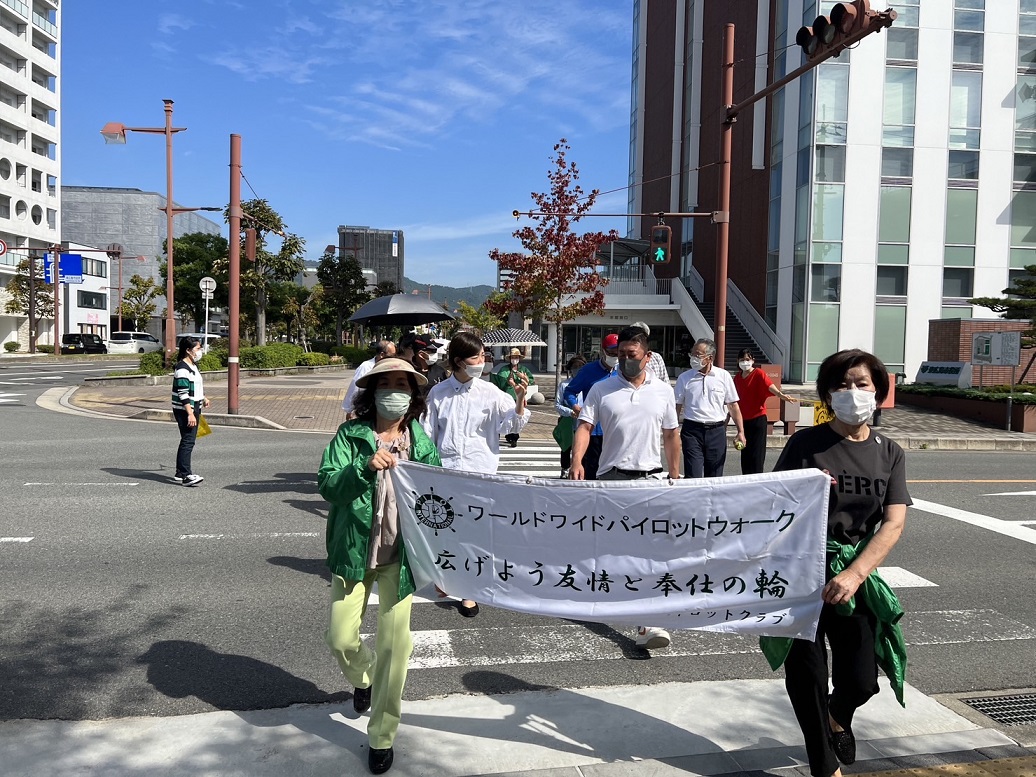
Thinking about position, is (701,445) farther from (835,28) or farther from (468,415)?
(835,28)

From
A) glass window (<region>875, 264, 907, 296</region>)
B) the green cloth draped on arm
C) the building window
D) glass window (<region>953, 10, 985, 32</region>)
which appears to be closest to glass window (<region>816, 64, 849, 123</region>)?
glass window (<region>953, 10, 985, 32</region>)

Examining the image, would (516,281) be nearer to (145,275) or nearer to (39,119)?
(39,119)

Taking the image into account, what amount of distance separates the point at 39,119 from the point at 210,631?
7422 cm

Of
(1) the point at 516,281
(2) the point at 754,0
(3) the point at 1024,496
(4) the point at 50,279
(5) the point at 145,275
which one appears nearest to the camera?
(3) the point at 1024,496

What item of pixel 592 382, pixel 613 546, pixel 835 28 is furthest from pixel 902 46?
pixel 613 546

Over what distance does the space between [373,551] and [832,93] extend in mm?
30707

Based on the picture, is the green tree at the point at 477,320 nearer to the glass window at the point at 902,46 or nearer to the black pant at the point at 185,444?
the glass window at the point at 902,46

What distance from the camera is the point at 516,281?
2305 centimetres

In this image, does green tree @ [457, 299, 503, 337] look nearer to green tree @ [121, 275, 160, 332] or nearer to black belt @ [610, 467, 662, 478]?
green tree @ [121, 275, 160, 332]

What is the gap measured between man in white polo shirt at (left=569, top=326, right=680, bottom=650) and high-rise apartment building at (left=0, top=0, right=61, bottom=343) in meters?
63.6

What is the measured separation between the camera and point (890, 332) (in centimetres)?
3014

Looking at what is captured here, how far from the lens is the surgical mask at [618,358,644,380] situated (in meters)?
5.19

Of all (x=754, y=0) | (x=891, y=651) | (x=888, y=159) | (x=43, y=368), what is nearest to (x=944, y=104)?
(x=888, y=159)

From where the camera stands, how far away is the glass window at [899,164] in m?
29.8
